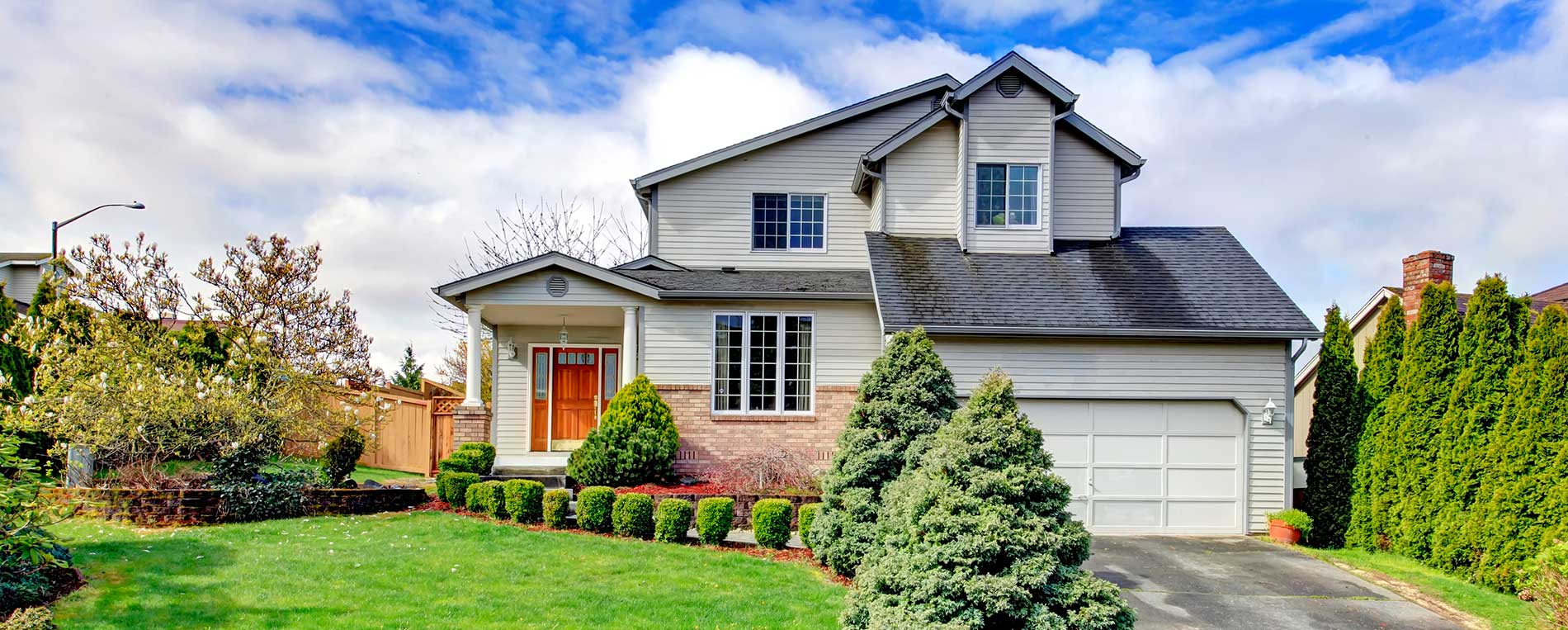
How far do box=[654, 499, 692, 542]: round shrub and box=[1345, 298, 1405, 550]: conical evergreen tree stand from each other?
917 cm

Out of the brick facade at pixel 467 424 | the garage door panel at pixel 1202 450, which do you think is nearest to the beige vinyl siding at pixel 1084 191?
the garage door panel at pixel 1202 450

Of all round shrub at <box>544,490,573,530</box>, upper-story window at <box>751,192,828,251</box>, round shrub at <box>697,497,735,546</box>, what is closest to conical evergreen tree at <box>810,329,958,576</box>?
round shrub at <box>697,497,735,546</box>

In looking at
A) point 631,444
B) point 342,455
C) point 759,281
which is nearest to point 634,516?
point 631,444

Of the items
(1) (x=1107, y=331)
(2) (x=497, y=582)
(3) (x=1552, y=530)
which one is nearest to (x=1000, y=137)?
(1) (x=1107, y=331)

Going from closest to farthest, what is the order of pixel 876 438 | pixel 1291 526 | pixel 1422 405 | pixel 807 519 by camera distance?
pixel 876 438 < pixel 807 519 < pixel 1422 405 < pixel 1291 526

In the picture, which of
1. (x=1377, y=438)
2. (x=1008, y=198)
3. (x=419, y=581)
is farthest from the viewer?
(x=1008, y=198)

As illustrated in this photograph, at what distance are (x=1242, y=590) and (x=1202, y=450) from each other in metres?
3.82

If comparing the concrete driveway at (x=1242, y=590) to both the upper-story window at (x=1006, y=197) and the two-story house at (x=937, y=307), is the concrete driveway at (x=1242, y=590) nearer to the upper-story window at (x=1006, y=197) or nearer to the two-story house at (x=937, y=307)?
the two-story house at (x=937, y=307)

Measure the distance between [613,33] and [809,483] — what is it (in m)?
7.65

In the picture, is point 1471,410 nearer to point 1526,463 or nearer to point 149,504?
point 1526,463

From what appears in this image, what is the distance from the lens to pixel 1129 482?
12805 millimetres

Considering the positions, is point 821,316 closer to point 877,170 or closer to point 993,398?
point 877,170

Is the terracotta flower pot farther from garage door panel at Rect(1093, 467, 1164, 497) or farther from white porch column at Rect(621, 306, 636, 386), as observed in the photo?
white porch column at Rect(621, 306, 636, 386)

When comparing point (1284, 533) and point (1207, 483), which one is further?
point (1207, 483)
